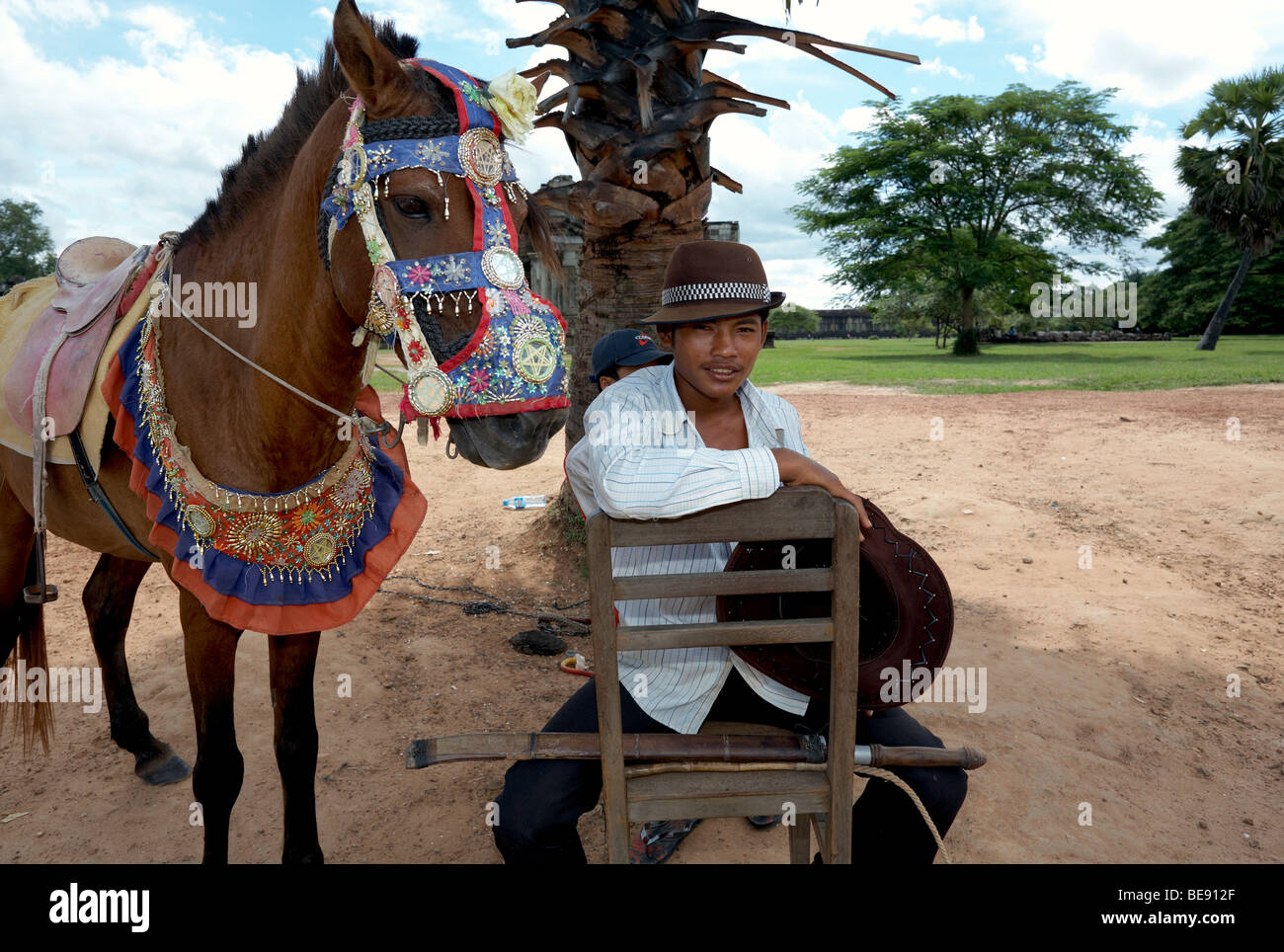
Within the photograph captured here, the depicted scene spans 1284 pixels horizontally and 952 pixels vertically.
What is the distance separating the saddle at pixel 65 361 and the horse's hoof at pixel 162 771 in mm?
999

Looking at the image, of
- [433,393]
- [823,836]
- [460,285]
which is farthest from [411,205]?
[823,836]

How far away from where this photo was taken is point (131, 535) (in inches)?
97.2

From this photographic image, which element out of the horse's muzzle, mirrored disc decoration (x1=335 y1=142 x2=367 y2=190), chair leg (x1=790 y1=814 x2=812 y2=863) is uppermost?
mirrored disc decoration (x1=335 y1=142 x2=367 y2=190)

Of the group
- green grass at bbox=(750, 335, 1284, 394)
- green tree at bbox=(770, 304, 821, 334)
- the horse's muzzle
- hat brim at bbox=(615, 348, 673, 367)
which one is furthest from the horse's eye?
green tree at bbox=(770, 304, 821, 334)

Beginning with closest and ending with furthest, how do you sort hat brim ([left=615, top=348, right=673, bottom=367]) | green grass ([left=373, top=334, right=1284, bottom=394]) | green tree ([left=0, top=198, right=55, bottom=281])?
hat brim ([left=615, top=348, right=673, bottom=367]) → green grass ([left=373, top=334, right=1284, bottom=394]) → green tree ([left=0, top=198, right=55, bottom=281])

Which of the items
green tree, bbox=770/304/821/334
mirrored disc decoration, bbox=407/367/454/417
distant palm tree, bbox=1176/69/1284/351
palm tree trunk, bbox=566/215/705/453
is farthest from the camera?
green tree, bbox=770/304/821/334

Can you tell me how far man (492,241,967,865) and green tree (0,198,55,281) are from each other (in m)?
42.8

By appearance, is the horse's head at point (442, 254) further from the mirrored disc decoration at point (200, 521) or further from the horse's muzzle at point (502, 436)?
the mirrored disc decoration at point (200, 521)

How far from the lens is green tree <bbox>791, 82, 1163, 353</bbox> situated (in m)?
29.0

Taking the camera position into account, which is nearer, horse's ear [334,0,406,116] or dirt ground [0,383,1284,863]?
horse's ear [334,0,406,116]

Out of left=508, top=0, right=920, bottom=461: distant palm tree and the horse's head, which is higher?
left=508, top=0, right=920, bottom=461: distant palm tree

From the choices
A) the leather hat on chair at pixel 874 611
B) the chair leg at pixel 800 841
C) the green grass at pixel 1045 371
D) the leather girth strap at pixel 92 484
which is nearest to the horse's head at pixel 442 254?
the leather hat on chair at pixel 874 611

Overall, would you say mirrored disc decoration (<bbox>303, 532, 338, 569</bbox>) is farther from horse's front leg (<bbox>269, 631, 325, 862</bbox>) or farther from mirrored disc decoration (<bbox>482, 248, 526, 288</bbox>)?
mirrored disc decoration (<bbox>482, 248, 526, 288</bbox>)

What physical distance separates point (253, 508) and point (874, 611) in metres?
1.76
